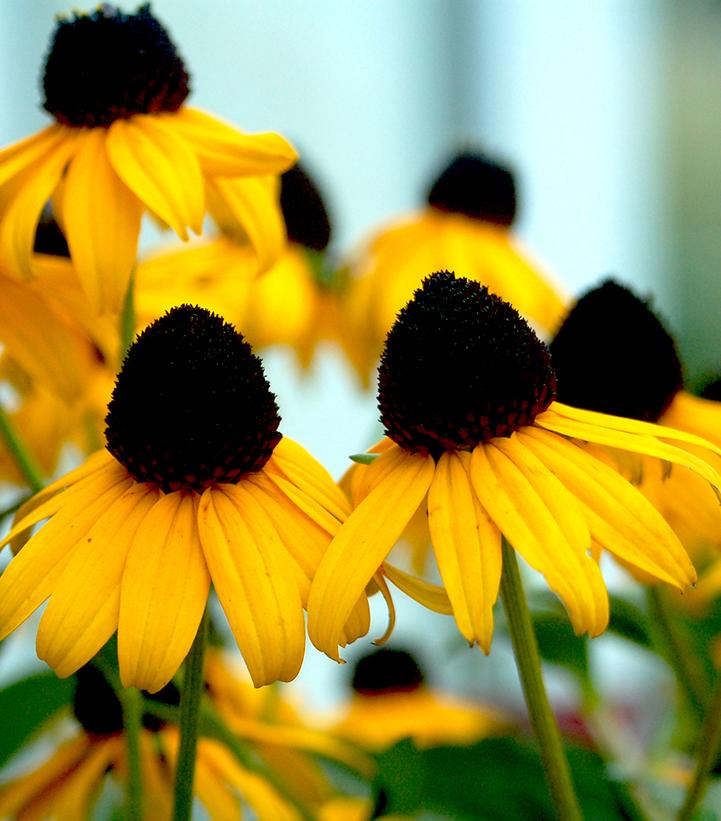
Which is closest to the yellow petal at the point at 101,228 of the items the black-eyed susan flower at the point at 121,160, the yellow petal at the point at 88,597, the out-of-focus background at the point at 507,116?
the black-eyed susan flower at the point at 121,160

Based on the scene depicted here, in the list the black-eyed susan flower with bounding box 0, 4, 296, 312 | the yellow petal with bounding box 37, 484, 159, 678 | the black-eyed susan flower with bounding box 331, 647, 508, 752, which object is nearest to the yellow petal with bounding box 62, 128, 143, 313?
the black-eyed susan flower with bounding box 0, 4, 296, 312

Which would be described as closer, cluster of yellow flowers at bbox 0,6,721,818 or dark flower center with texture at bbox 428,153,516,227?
cluster of yellow flowers at bbox 0,6,721,818

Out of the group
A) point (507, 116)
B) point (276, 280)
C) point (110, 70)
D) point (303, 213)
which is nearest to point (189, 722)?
point (110, 70)

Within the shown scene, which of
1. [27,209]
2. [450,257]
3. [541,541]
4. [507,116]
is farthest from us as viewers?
[507,116]

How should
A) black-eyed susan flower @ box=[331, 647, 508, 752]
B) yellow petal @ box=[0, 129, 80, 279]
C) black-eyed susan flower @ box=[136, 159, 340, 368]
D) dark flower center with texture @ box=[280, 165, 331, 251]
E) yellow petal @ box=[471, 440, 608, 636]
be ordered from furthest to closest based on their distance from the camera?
dark flower center with texture @ box=[280, 165, 331, 251]
black-eyed susan flower @ box=[331, 647, 508, 752]
black-eyed susan flower @ box=[136, 159, 340, 368]
yellow petal @ box=[0, 129, 80, 279]
yellow petal @ box=[471, 440, 608, 636]

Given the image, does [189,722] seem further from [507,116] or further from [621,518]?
[507,116]

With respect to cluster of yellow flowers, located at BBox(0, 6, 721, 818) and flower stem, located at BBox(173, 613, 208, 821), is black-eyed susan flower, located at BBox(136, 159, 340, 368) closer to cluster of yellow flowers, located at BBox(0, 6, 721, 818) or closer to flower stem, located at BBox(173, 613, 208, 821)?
cluster of yellow flowers, located at BBox(0, 6, 721, 818)
